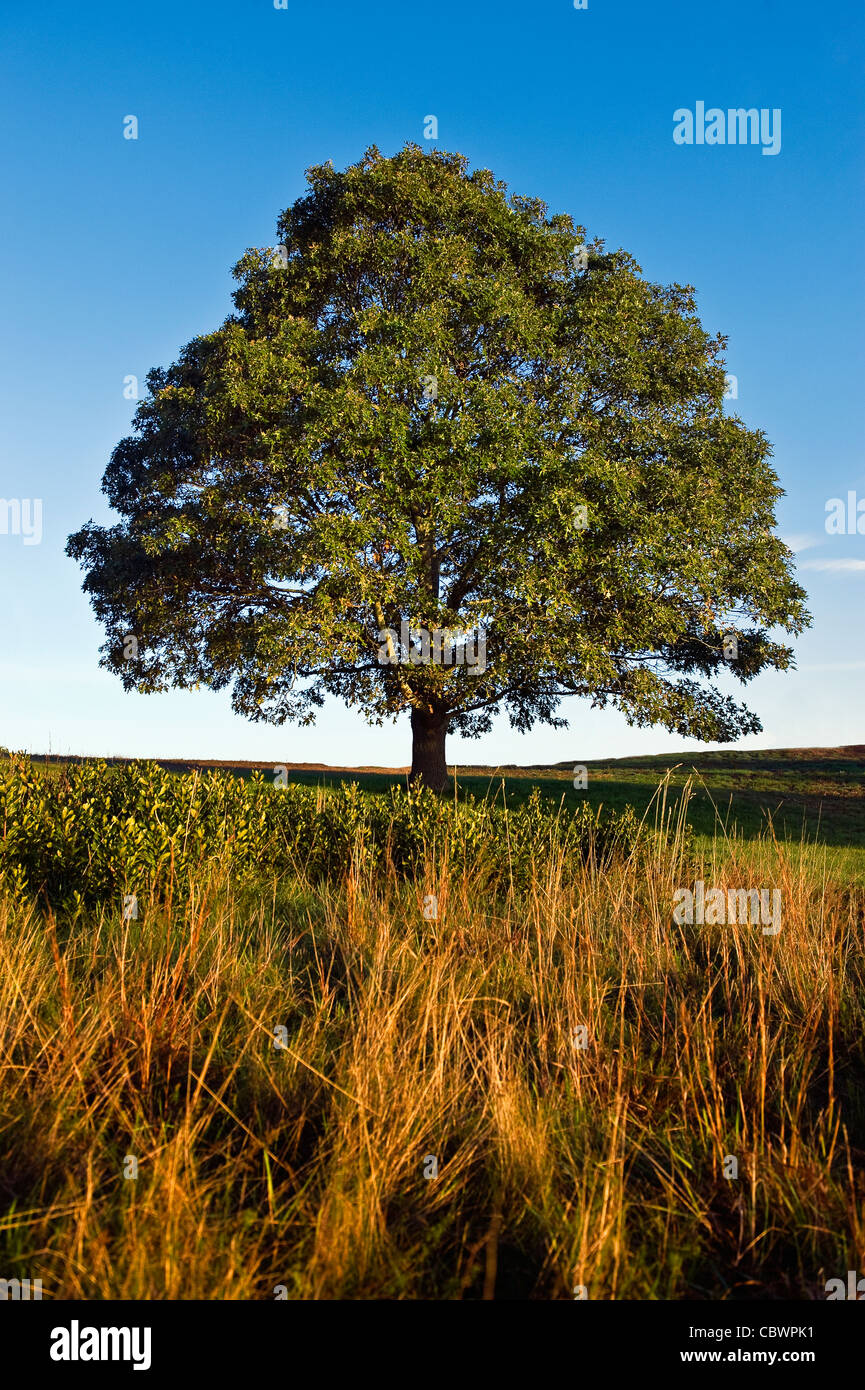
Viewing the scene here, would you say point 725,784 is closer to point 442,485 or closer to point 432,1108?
point 442,485

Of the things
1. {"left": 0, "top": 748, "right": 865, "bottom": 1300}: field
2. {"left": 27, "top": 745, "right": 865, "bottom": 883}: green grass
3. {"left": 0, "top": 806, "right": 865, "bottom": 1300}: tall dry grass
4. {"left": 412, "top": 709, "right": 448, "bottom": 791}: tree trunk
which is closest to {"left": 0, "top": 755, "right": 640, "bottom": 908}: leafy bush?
{"left": 0, "top": 748, "right": 865, "bottom": 1300}: field

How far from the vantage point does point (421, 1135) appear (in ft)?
12.7

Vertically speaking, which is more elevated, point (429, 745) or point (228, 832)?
point (429, 745)

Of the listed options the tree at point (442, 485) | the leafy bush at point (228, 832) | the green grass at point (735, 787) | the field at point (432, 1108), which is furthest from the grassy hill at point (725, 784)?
the field at point (432, 1108)

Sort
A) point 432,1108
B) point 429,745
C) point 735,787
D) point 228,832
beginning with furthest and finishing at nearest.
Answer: point 735,787 < point 429,745 < point 228,832 < point 432,1108

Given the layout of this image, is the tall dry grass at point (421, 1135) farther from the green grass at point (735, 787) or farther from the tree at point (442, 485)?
the tree at point (442, 485)

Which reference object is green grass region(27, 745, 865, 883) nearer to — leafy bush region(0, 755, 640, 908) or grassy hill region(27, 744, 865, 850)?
grassy hill region(27, 744, 865, 850)

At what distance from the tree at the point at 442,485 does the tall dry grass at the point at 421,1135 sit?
10203mm

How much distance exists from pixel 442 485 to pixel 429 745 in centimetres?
614

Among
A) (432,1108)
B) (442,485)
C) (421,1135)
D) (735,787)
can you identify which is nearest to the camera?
(421,1135)

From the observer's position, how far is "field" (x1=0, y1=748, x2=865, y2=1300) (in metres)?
3.24

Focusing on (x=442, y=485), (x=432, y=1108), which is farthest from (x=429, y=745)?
(x=432, y=1108)
